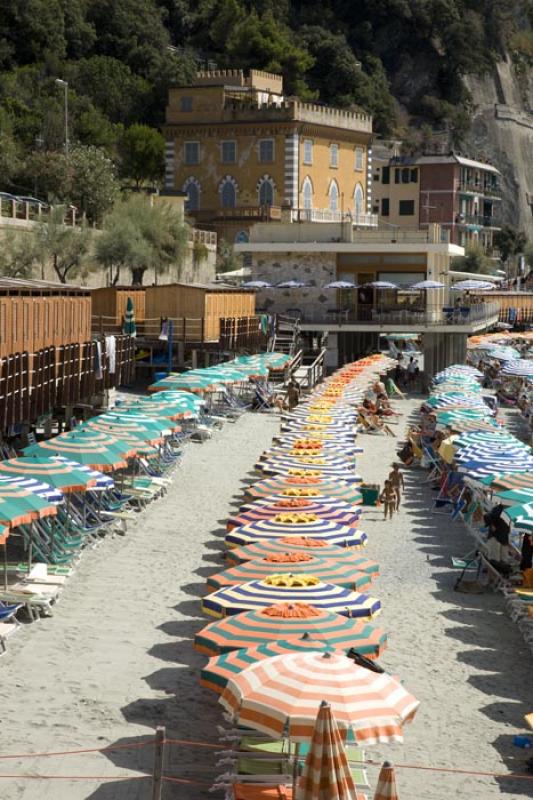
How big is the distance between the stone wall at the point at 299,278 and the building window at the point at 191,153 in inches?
758

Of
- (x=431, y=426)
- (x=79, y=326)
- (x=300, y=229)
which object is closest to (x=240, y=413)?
(x=431, y=426)

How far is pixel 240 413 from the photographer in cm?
3850

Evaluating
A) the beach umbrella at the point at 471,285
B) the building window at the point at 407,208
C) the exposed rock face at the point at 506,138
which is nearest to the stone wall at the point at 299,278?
the beach umbrella at the point at 471,285

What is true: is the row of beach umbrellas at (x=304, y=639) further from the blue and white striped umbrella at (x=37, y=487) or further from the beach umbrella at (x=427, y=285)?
the beach umbrella at (x=427, y=285)

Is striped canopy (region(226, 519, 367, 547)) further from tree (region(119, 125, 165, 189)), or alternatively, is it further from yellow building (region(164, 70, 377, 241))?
tree (region(119, 125, 165, 189))

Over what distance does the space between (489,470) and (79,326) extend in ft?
37.7

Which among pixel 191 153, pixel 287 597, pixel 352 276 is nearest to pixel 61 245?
pixel 352 276

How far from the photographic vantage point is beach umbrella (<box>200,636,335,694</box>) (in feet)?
40.8

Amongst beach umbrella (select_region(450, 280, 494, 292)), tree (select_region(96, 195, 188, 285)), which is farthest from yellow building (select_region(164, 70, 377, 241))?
tree (select_region(96, 195, 188, 285))

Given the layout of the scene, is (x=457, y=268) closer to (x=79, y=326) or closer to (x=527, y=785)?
(x=79, y=326)

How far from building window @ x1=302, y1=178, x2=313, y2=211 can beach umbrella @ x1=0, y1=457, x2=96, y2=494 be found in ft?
176

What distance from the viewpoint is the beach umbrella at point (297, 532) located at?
720 inches

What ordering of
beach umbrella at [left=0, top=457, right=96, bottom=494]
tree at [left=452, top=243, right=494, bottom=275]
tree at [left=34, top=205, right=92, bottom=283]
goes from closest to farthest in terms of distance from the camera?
beach umbrella at [left=0, top=457, right=96, bottom=494], tree at [left=34, top=205, right=92, bottom=283], tree at [left=452, top=243, right=494, bottom=275]

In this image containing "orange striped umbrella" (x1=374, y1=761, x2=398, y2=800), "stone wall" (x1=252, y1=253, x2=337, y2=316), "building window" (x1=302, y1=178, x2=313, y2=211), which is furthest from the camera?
"building window" (x1=302, y1=178, x2=313, y2=211)
